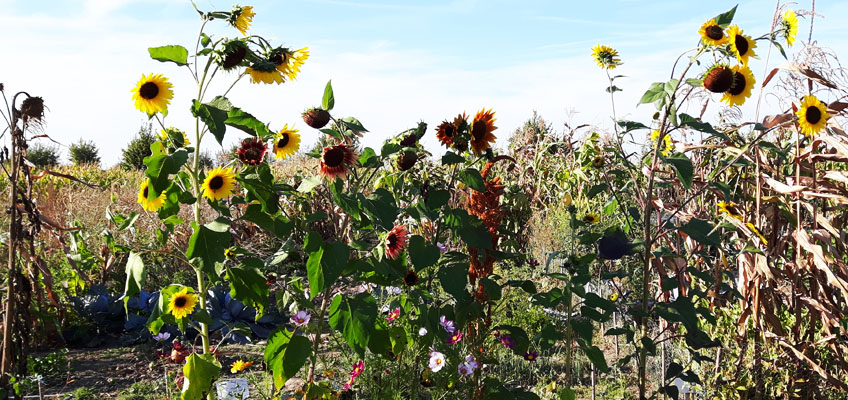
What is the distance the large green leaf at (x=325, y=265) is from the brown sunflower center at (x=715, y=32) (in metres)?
1.34

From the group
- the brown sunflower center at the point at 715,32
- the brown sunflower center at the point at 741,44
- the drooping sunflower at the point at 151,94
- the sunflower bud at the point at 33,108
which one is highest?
the sunflower bud at the point at 33,108

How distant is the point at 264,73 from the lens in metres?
2.11

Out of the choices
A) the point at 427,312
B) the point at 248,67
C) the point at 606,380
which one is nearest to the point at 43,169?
the point at 248,67

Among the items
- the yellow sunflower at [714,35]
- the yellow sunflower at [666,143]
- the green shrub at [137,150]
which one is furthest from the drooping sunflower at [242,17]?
the green shrub at [137,150]

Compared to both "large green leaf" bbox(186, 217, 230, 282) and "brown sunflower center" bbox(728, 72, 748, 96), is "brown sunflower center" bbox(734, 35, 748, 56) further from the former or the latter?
"large green leaf" bbox(186, 217, 230, 282)

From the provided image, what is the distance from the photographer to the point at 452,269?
7.22 ft

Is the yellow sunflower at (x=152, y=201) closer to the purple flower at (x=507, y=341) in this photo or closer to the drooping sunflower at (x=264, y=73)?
the drooping sunflower at (x=264, y=73)

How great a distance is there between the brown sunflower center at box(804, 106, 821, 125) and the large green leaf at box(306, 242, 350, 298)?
1.72 metres

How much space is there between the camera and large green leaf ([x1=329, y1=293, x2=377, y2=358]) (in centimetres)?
205

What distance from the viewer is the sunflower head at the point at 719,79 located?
212cm

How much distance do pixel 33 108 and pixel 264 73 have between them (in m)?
1.40

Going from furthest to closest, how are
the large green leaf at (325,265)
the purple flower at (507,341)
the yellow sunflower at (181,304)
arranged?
1. the purple flower at (507,341)
2. the yellow sunflower at (181,304)
3. the large green leaf at (325,265)

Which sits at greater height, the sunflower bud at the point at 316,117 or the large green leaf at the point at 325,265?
the sunflower bud at the point at 316,117

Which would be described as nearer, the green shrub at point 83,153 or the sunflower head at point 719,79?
the sunflower head at point 719,79
